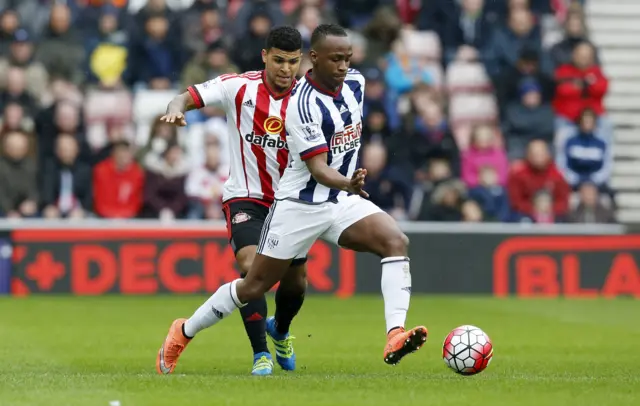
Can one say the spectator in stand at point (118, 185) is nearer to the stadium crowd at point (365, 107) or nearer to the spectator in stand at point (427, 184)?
the stadium crowd at point (365, 107)

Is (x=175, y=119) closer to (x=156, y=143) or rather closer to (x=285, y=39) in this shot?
(x=285, y=39)

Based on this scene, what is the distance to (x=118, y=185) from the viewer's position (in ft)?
57.8

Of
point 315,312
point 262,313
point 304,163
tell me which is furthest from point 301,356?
point 315,312

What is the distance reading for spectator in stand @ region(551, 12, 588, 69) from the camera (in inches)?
793

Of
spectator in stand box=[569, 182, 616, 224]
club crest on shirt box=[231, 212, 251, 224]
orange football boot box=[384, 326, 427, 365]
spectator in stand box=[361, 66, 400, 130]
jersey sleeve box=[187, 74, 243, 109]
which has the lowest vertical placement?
spectator in stand box=[569, 182, 616, 224]

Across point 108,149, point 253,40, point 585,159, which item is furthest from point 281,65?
point 585,159

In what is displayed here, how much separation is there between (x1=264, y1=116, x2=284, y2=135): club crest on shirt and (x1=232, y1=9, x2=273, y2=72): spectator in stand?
8558mm

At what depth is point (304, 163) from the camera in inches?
359

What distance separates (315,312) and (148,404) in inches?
332

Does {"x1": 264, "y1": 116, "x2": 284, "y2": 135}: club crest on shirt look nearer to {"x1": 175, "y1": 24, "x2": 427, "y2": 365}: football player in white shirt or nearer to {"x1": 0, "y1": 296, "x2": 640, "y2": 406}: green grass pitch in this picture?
{"x1": 175, "y1": 24, "x2": 427, "y2": 365}: football player in white shirt

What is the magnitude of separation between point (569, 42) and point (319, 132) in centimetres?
1206

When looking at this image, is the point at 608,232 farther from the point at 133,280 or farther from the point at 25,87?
the point at 25,87

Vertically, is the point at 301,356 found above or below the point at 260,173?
below

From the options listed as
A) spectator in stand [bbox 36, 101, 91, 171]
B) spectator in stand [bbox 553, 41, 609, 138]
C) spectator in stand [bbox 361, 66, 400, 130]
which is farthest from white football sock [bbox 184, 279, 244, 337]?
spectator in stand [bbox 553, 41, 609, 138]
